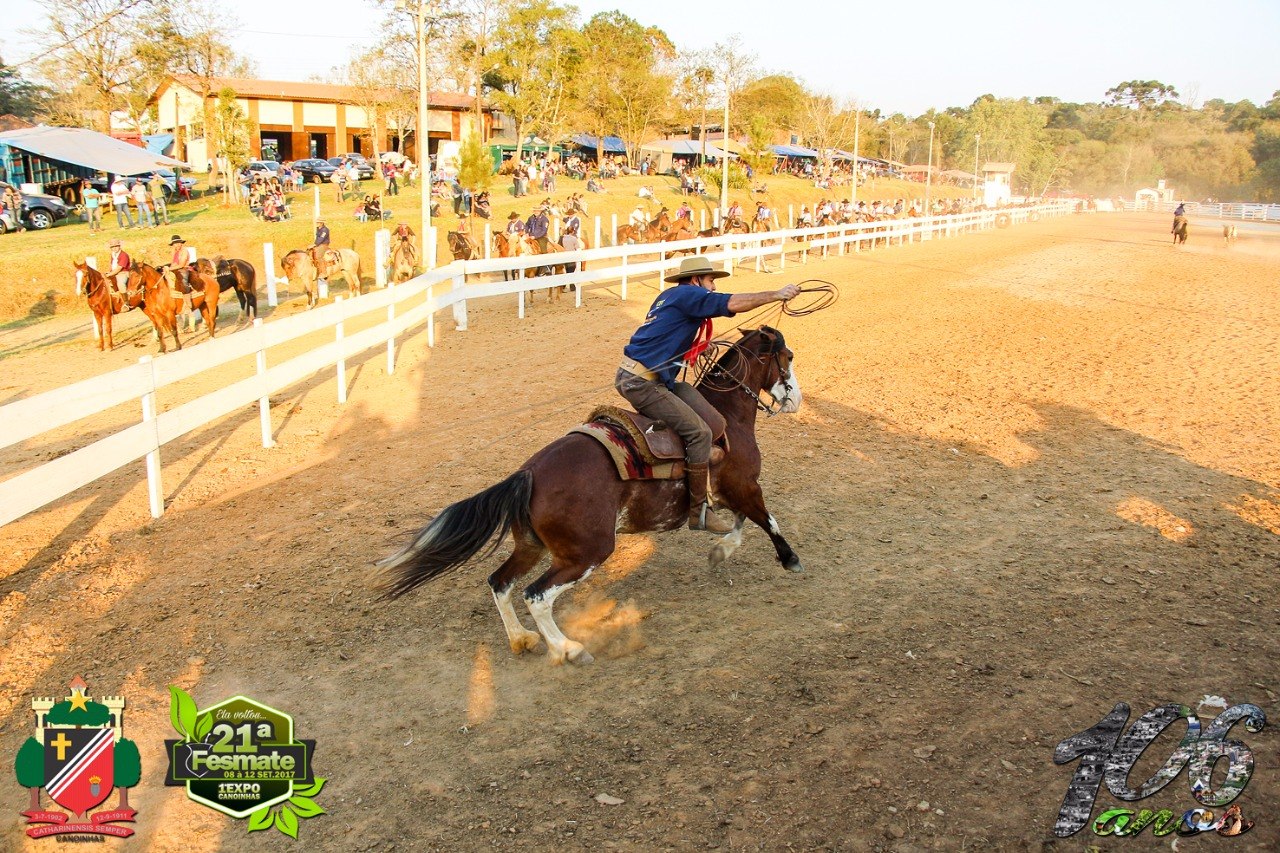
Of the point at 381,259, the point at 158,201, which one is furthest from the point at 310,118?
the point at 381,259

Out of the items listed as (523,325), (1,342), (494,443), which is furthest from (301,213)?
(494,443)

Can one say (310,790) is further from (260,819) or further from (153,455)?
(153,455)

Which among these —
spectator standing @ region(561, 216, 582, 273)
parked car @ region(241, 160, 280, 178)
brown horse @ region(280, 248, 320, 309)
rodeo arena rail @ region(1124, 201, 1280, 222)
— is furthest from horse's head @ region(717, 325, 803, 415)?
rodeo arena rail @ region(1124, 201, 1280, 222)

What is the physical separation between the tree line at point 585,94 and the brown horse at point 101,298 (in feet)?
13.0

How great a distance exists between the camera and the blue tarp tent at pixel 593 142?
7162 centimetres

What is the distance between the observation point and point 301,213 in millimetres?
38188

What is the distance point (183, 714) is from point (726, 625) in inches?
126

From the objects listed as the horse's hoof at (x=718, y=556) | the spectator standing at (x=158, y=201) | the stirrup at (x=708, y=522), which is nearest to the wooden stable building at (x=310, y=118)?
the spectator standing at (x=158, y=201)

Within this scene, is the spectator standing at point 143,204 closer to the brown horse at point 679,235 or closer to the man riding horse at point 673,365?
the brown horse at point 679,235

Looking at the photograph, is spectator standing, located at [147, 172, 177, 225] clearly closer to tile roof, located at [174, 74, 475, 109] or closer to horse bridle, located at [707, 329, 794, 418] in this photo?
tile roof, located at [174, 74, 475, 109]

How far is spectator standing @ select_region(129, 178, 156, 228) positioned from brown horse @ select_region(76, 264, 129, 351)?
17.3m

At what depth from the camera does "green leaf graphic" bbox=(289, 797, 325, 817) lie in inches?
167

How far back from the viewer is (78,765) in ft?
14.6

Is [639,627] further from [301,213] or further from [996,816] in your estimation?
[301,213]
